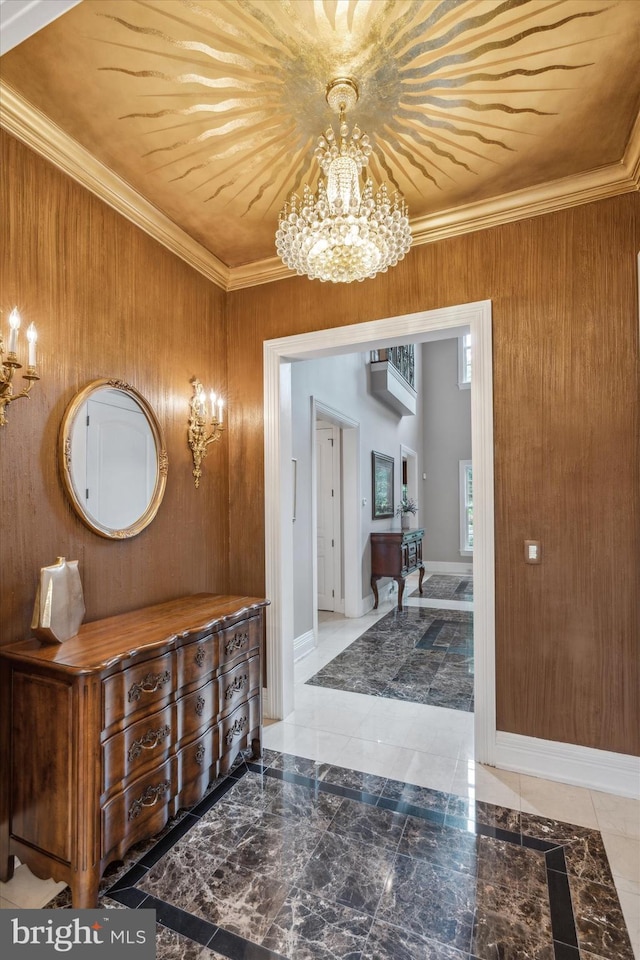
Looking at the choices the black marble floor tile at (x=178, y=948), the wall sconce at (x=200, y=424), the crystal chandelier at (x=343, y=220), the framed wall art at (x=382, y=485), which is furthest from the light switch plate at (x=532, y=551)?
the framed wall art at (x=382, y=485)

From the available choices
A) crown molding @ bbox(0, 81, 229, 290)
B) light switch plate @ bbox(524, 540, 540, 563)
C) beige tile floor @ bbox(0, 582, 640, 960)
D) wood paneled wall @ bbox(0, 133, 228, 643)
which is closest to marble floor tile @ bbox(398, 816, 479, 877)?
beige tile floor @ bbox(0, 582, 640, 960)

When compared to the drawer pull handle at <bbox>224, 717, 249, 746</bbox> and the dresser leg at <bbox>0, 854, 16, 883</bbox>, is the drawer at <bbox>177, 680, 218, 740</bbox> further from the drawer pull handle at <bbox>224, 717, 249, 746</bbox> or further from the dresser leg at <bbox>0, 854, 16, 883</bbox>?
the dresser leg at <bbox>0, 854, 16, 883</bbox>

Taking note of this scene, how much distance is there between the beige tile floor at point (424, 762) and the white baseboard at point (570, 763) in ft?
0.15

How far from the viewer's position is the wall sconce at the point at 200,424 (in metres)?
3.05

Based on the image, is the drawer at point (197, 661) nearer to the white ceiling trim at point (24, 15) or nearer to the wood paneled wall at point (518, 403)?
the wood paneled wall at point (518, 403)

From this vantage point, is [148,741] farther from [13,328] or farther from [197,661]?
[13,328]

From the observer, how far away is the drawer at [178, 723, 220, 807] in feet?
6.98

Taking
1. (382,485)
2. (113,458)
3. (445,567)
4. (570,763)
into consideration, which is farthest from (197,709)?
(445,567)

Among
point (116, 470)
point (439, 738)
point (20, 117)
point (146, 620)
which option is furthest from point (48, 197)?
point (439, 738)

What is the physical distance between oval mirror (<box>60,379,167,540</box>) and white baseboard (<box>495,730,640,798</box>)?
2318 mm

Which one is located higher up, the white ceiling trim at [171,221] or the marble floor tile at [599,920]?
the white ceiling trim at [171,221]

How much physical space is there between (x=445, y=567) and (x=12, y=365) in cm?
903

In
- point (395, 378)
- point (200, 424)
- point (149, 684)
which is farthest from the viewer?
point (395, 378)

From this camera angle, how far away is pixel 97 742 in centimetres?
169
